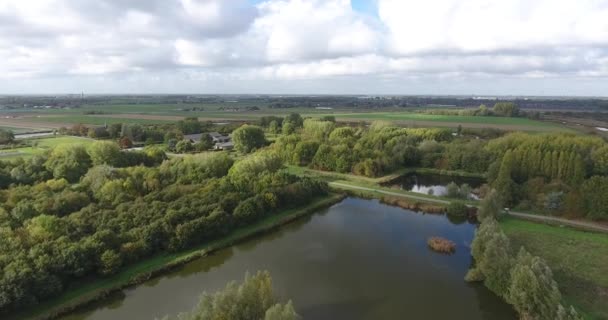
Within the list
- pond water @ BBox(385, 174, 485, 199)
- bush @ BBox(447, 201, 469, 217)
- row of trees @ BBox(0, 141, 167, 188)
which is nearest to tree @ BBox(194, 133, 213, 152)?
row of trees @ BBox(0, 141, 167, 188)

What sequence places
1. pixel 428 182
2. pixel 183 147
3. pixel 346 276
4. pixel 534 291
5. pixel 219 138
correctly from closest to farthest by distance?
pixel 534 291 < pixel 346 276 < pixel 428 182 < pixel 183 147 < pixel 219 138

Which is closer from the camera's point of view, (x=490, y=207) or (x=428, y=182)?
(x=490, y=207)

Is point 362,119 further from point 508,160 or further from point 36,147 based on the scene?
point 36,147

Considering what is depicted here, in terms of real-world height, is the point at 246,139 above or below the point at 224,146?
above

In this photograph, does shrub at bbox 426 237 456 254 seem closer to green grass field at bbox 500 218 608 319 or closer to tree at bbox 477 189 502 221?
green grass field at bbox 500 218 608 319

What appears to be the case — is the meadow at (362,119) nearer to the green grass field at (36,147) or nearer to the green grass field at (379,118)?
the green grass field at (379,118)

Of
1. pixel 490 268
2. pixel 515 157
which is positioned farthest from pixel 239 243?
pixel 515 157

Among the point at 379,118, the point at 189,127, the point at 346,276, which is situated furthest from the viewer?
the point at 379,118

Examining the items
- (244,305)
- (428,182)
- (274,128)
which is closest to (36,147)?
(274,128)

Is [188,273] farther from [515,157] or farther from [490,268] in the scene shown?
[515,157]
